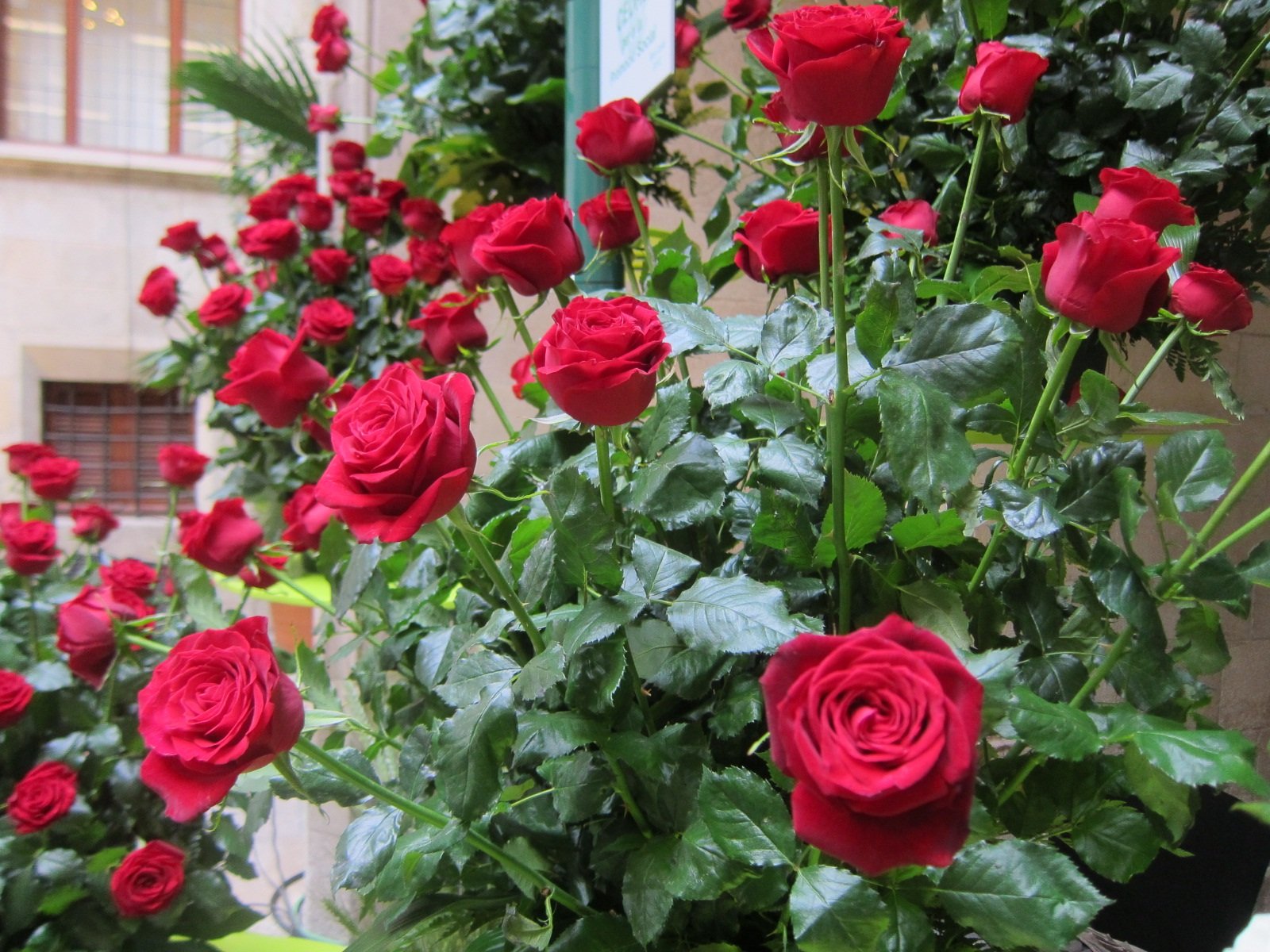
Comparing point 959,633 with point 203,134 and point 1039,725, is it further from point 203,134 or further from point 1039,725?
point 203,134

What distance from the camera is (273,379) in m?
0.47

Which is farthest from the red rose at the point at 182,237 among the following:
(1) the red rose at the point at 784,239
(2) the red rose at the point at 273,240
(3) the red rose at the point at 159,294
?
(1) the red rose at the point at 784,239

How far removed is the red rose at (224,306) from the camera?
0.98 meters

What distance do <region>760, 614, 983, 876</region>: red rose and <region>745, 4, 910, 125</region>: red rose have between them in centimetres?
15

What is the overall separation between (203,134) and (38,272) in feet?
2.78

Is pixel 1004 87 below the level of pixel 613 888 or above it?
above

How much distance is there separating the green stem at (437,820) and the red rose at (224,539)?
11.0 inches

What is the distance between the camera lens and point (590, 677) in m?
0.29

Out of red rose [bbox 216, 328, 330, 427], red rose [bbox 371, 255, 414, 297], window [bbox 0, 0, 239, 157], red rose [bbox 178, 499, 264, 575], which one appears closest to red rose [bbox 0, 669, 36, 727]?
red rose [bbox 178, 499, 264, 575]

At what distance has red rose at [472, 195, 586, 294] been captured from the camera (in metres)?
0.37

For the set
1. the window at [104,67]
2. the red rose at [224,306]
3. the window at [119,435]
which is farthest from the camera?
the window at [104,67]

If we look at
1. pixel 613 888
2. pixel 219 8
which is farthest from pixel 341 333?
pixel 219 8

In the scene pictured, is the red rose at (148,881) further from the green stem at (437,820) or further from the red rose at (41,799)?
the green stem at (437,820)

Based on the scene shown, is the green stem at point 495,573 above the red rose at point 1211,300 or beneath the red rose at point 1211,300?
beneath
